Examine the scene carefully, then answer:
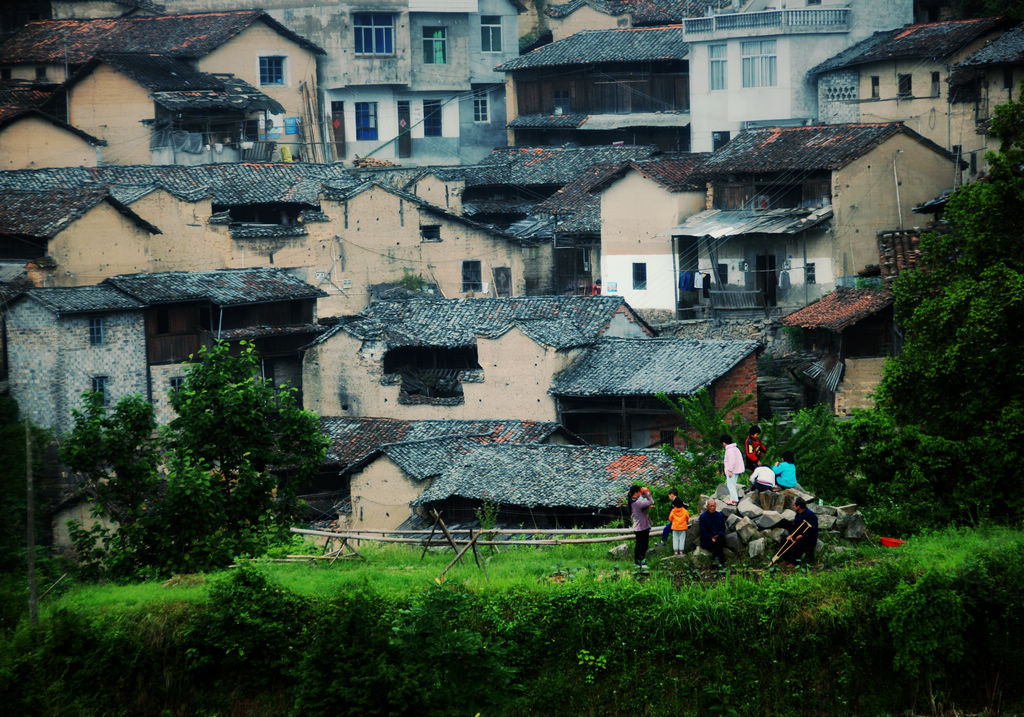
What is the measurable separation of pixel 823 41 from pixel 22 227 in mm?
22968

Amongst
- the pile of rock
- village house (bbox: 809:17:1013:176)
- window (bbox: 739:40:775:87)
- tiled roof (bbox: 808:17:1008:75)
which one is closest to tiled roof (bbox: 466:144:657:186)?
window (bbox: 739:40:775:87)

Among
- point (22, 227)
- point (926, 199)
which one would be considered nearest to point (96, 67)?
point (22, 227)

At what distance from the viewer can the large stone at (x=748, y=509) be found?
17875mm

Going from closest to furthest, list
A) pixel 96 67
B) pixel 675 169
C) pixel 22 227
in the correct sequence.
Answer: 1. pixel 22 227
2. pixel 675 169
3. pixel 96 67

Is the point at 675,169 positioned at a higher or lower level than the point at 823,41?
lower

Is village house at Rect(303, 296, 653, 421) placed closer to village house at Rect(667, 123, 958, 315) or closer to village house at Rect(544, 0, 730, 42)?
village house at Rect(667, 123, 958, 315)

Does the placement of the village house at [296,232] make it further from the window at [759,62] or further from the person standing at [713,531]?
the person standing at [713,531]

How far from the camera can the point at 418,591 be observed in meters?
18.2

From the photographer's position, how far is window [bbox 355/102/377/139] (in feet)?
162

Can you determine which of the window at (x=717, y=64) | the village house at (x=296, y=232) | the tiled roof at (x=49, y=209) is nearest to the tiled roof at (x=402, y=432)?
the village house at (x=296, y=232)

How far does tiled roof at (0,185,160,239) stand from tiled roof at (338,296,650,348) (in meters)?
6.80

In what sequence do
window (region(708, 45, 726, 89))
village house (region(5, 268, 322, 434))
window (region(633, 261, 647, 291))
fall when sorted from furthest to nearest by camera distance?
window (region(708, 45, 726, 89))
window (region(633, 261, 647, 291))
village house (region(5, 268, 322, 434))

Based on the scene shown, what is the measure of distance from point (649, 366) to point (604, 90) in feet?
58.2

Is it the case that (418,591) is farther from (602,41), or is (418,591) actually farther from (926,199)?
(602,41)
